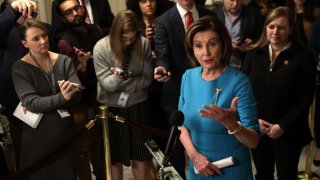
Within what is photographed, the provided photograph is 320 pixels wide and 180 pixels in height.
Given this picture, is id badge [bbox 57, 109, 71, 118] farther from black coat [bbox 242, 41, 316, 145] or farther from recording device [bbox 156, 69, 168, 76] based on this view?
black coat [bbox 242, 41, 316, 145]

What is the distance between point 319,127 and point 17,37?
3430 mm

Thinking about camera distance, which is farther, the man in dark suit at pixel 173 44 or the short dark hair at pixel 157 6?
the short dark hair at pixel 157 6

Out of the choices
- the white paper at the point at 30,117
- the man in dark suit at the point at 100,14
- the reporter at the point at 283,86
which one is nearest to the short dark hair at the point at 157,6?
the man in dark suit at the point at 100,14

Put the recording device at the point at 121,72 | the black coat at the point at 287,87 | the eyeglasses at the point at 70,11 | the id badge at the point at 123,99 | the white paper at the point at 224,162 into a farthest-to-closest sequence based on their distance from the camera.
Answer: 1. the eyeglasses at the point at 70,11
2. the id badge at the point at 123,99
3. the recording device at the point at 121,72
4. the black coat at the point at 287,87
5. the white paper at the point at 224,162

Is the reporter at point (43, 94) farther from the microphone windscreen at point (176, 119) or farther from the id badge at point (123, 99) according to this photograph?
the microphone windscreen at point (176, 119)

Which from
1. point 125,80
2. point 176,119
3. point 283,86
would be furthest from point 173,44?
point 176,119

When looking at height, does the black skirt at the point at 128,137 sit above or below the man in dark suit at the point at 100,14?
below

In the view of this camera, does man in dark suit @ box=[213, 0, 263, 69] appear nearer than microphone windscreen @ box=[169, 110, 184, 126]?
No

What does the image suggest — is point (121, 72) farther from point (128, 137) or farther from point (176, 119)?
point (176, 119)

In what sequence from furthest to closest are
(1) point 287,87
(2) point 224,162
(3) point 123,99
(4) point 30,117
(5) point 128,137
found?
(5) point 128,137 < (3) point 123,99 < (4) point 30,117 < (1) point 287,87 < (2) point 224,162

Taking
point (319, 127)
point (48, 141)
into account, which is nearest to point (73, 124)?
point (48, 141)

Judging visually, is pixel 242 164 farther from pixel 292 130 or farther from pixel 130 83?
pixel 130 83

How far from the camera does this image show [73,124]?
3594 mm

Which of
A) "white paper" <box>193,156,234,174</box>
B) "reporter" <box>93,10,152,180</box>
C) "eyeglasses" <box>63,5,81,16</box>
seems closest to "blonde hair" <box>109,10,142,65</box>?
"reporter" <box>93,10,152,180</box>
